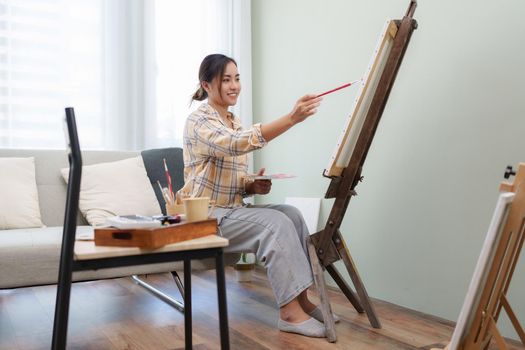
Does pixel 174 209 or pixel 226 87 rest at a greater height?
pixel 226 87

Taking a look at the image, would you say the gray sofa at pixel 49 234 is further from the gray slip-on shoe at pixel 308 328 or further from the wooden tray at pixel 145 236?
the wooden tray at pixel 145 236

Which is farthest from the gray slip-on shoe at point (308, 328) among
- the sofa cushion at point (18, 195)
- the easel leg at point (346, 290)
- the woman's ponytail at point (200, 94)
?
the sofa cushion at point (18, 195)

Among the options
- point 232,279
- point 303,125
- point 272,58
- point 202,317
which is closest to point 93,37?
point 272,58

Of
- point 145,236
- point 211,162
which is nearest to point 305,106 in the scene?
point 211,162

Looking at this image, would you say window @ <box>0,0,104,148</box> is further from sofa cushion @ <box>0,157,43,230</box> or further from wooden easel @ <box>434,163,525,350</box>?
wooden easel @ <box>434,163,525,350</box>

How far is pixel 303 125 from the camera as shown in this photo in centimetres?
317

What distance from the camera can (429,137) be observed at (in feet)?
7.77

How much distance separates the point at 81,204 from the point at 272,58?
1.65 m

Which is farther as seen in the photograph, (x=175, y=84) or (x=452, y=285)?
(x=175, y=84)

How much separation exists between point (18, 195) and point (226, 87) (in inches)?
43.8

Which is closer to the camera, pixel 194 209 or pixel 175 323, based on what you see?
pixel 194 209

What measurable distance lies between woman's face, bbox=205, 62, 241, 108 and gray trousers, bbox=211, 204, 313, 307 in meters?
0.52

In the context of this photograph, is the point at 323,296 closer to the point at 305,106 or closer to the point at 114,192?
the point at 305,106

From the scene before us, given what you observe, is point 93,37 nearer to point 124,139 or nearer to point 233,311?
point 124,139
